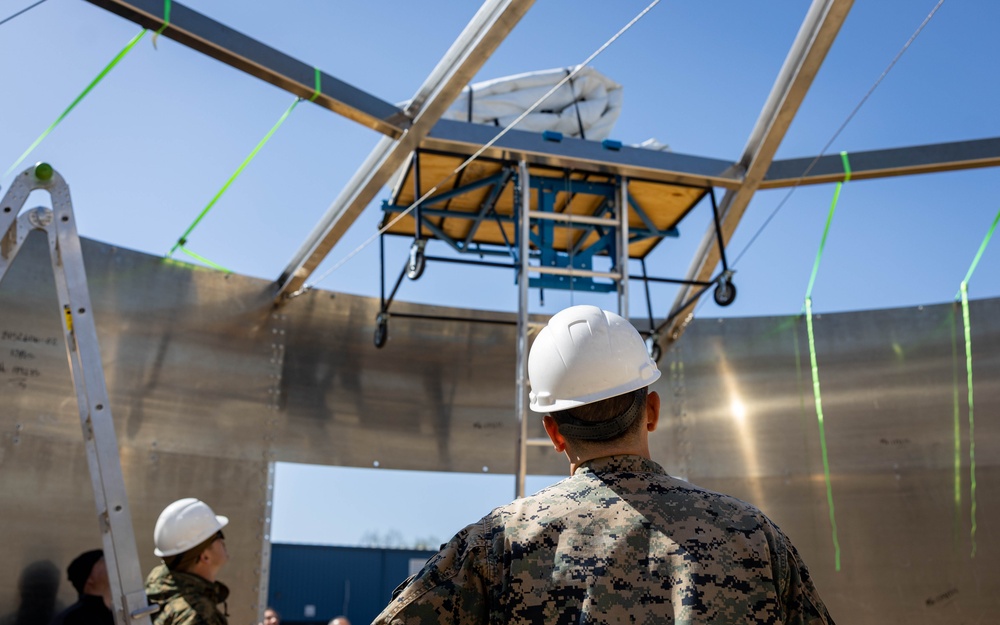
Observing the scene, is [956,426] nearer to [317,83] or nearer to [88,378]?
[317,83]

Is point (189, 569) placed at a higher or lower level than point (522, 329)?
lower

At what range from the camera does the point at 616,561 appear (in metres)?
1.39

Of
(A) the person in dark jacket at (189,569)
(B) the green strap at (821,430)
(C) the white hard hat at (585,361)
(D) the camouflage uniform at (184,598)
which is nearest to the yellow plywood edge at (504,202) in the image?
(B) the green strap at (821,430)

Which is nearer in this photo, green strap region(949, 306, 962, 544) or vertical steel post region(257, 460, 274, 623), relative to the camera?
vertical steel post region(257, 460, 274, 623)

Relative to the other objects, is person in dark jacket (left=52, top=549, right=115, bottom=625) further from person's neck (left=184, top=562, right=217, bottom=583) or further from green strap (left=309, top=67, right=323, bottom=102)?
green strap (left=309, top=67, right=323, bottom=102)

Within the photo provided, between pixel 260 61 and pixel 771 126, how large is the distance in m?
3.15

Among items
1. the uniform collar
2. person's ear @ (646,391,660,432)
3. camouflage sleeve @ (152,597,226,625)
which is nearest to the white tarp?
camouflage sleeve @ (152,597,226,625)

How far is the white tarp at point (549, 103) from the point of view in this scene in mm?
6324

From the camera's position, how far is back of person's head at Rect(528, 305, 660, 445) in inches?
61.8

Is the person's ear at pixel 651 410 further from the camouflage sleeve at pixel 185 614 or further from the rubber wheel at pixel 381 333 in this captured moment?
the rubber wheel at pixel 381 333

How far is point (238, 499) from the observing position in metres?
6.73

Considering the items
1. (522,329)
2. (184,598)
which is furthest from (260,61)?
(184,598)

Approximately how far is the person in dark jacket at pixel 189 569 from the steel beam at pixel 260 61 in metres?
2.36

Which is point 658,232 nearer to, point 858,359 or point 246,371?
point 858,359
